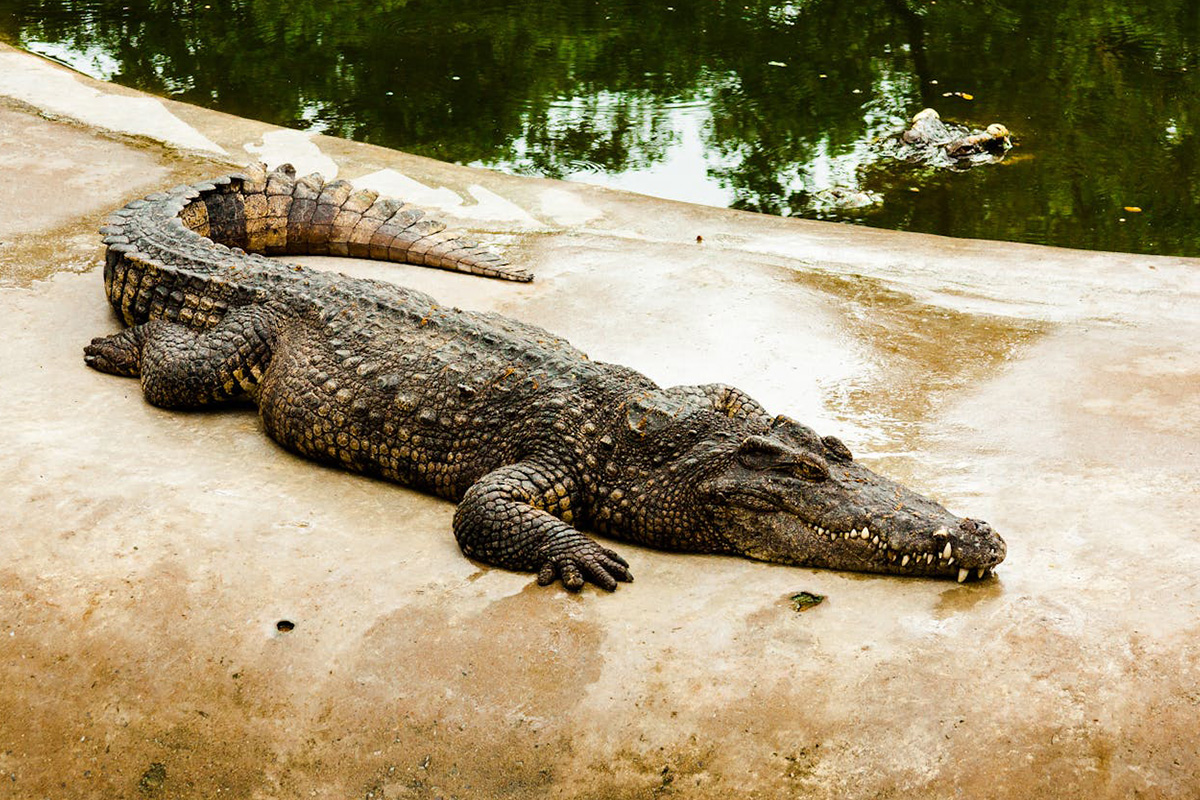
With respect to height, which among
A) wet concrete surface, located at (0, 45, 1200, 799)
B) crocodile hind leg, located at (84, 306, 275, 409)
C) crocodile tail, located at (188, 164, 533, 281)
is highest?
crocodile tail, located at (188, 164, 533, 281)

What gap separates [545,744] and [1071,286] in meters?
5.58

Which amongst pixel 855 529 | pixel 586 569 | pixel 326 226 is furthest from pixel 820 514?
pixel 326 226

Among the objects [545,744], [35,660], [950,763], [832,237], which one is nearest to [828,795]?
[950,763]

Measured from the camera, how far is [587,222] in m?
8.75

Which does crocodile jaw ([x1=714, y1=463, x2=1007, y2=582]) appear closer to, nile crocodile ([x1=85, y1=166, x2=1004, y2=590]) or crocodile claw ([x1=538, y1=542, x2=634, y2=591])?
nile crocodile ([x1=85, y1=166, x2=1004, y2=590])

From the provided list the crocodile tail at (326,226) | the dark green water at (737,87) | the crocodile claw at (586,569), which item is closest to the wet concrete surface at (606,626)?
the crocodile claw at (586,569)

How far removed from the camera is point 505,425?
4.94m

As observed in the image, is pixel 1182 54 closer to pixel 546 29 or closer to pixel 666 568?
pixel 546 29

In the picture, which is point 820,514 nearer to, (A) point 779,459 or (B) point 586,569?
(A) point 779,459

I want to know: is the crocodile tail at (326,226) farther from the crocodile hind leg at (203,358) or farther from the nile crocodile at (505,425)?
the crocodile hind leg at (203,358)

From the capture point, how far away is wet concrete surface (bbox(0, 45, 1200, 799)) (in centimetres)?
349

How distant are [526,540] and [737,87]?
10121 mm

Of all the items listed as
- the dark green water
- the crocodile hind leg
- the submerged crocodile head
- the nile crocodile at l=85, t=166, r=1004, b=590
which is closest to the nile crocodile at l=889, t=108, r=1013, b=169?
the dark green water

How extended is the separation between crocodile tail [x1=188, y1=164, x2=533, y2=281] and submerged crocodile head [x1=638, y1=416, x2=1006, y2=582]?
321cm
